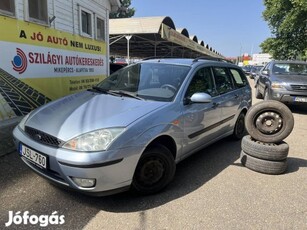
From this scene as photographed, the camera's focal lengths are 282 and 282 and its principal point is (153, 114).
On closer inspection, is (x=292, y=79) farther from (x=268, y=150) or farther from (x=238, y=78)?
(x=268, y=150)

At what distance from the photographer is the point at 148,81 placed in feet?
13.4

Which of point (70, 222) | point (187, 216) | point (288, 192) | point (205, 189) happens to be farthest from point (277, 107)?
point (70, 222)

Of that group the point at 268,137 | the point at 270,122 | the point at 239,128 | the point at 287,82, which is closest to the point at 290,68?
the point at 287,82

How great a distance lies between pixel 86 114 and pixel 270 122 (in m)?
2.75

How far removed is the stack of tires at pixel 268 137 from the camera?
4129 mm

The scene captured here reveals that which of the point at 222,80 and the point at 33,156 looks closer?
the point at 33,156

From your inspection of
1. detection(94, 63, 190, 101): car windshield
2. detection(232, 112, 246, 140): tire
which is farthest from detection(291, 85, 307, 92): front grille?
detection(94, 63, 190, 101): car windshield

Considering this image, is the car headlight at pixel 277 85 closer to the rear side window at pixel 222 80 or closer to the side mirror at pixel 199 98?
the rear side window at pixel 222 80

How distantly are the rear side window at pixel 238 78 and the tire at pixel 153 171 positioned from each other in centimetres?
278

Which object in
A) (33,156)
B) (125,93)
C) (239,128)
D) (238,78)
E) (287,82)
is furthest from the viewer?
(287,82)

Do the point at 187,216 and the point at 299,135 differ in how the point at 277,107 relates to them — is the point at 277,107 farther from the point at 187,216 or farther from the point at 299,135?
the point at 299,135

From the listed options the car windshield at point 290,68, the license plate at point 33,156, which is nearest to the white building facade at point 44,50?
the license plate at point 33,156

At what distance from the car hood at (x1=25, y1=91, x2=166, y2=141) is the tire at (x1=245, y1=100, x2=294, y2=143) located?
1635 millimetres

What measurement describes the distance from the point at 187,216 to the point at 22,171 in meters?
2.41
